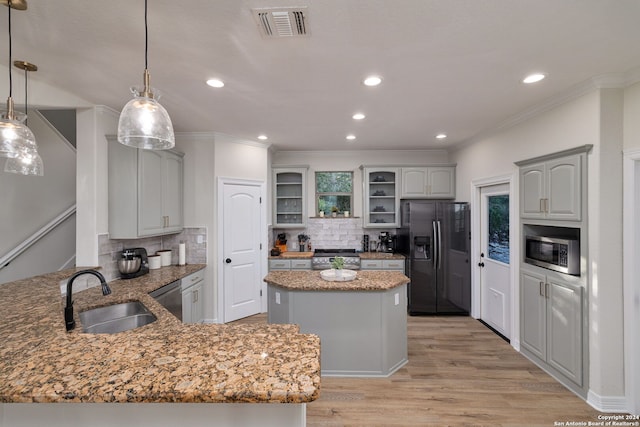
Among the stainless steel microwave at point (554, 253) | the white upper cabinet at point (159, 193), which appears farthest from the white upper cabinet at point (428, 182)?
the white upper cabinet at point (159, 193)

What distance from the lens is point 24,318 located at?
1.49m

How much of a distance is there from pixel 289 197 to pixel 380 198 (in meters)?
1.61

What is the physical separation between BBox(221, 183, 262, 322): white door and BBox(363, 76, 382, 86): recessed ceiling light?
2.52m

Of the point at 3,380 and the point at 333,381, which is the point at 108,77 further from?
the point at 333,381

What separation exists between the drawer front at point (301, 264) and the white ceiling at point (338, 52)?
2.39m

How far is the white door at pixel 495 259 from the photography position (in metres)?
3.57

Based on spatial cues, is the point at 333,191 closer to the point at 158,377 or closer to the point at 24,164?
the point at 24,164

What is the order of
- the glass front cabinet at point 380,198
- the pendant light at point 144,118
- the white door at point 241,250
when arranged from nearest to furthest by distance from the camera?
the pendant light at point 144,118 → the white door at point 241,250 → the glass front cabinet at point 380,198

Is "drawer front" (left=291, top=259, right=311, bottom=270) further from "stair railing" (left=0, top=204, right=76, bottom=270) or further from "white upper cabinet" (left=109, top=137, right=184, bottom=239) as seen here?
"stair railing" (left=0, top=204, right=76, bottom=270)

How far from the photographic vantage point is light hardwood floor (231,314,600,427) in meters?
2.18

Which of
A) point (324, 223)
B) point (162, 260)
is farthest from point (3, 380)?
point (324, 223)

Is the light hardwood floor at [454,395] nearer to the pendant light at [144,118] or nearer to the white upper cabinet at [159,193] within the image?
the pendant light at [144,118]

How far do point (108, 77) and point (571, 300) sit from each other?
171 inches

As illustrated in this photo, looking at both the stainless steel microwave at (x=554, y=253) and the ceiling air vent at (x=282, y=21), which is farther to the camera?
the stainless steel microwave at (x=554, y=253)
